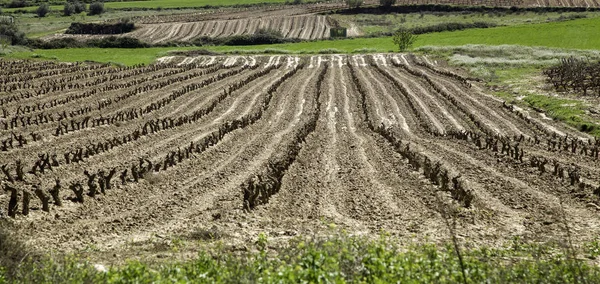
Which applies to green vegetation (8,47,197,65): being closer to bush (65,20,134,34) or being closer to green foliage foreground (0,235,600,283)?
bush (65,20,134,34)

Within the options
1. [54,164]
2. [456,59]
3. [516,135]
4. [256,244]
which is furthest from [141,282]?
[456,59]

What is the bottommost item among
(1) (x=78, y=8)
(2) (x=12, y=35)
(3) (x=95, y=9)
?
(2) (x=12, y=35)

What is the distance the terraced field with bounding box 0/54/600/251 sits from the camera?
49.2 feet

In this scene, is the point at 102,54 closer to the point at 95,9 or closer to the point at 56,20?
the point at 56,20

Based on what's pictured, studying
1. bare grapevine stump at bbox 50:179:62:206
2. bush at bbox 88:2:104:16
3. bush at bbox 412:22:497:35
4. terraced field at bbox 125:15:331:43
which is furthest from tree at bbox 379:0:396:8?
bare grapevine stump at bbox 50:179:62:206

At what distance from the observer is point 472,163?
22375mm

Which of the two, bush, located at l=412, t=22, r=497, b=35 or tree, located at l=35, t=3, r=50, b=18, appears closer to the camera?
bush, located at l=412, t=22, r=497, b=35

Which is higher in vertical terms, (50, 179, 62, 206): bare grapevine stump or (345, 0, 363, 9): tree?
(345, 0, 363, 9): tree

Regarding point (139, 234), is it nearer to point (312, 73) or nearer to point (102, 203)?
point (102, 203)

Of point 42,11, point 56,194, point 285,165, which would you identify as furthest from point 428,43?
point 42,11

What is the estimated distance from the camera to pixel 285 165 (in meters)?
21.3

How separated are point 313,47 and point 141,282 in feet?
258

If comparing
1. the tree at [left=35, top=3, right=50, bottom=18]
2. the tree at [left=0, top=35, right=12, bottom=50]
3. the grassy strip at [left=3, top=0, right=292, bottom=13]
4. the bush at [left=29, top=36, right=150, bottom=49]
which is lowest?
the bush at [left=29, top=36, right=150, bottom=49]

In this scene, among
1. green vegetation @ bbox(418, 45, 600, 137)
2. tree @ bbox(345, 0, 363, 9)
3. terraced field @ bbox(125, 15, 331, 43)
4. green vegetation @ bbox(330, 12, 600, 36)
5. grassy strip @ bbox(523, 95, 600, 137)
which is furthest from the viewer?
tree @ bbox(345, 0, 363, 9)
